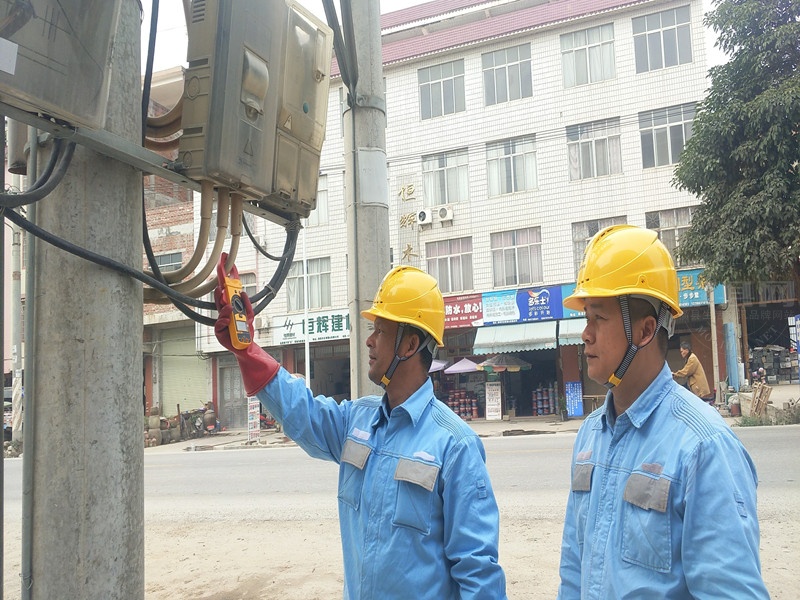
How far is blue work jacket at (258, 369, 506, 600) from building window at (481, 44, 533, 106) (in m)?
21.6

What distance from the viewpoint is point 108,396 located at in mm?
2004

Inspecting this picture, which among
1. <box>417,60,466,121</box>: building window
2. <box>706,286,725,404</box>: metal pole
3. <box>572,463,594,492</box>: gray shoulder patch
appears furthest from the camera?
<box>417,60,466,121</box>: building window

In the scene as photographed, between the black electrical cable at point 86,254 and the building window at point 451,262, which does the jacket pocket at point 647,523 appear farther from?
the building window at point 451,262

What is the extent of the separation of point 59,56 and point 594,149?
21460 mm

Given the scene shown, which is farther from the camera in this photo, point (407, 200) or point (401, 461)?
point (407, 200)

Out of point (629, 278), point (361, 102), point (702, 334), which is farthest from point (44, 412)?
point (702, 334)

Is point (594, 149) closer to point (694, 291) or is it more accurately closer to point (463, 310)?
point (694, 291)

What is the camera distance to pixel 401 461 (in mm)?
2404

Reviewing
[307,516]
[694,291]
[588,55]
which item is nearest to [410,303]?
[307,516]

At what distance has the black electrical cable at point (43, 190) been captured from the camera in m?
1.72

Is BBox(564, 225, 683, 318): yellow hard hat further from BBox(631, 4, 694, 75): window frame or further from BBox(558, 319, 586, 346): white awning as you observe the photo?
BBox(631, 4, 694, 75): window frame

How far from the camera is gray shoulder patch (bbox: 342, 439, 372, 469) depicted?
2496 mm

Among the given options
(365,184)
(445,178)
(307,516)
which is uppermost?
(445,178)

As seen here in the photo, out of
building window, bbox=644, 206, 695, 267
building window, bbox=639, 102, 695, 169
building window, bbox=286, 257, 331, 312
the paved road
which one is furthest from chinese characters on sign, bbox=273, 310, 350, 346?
building window, bbox=639, 102, 695, 169
